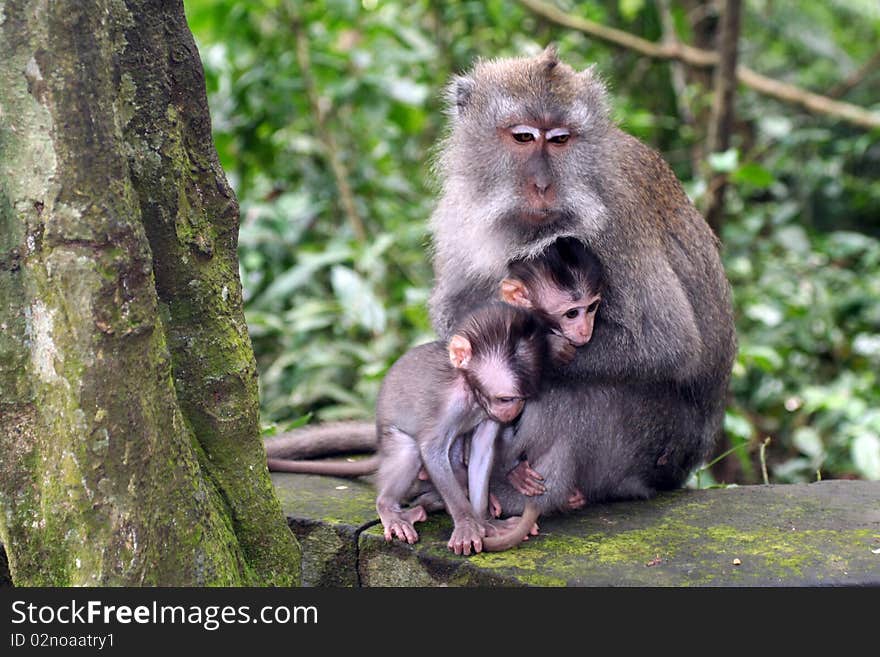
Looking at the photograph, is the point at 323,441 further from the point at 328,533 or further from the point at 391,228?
the point at 391,228

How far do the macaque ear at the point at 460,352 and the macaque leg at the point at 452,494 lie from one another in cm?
27

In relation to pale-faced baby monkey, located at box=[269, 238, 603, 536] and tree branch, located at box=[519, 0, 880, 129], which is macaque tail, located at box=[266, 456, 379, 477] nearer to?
pale-faced baby monkey, located at box=[269, 238, 603, 536]

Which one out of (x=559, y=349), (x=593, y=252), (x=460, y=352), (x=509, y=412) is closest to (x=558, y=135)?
(x=593, y=252)

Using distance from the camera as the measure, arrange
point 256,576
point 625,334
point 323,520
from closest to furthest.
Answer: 1. point 256,576
2. point 323,520
3. point 625,334

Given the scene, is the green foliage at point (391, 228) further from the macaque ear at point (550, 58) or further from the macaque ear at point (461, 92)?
the macaque ear at point (550, 58)

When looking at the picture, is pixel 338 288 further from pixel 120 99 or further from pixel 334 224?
pixel 120 99

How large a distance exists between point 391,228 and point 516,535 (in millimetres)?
4468

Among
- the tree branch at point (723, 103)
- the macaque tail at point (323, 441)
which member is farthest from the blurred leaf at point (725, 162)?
the macaque tail at point (323, 441)

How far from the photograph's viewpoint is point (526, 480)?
3.56 metres

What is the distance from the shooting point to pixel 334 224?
7.63 metres

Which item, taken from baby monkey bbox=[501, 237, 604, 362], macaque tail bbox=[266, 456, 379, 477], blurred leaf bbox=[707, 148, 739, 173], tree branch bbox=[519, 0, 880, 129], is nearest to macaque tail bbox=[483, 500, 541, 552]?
baby monkey bbox=[501, 237, 604, 362]

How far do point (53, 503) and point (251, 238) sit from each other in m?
4.51

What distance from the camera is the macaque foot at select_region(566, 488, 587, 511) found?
368 centimetres
